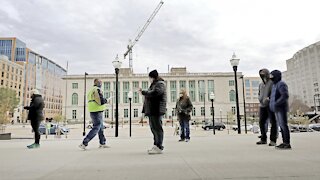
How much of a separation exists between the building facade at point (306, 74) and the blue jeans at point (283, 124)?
93638 millimetres

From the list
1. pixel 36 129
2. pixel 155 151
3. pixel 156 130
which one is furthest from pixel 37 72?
pixel 155 151

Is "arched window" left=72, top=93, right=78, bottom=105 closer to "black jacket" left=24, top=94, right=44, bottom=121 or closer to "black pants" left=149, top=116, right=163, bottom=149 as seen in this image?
"black jacket" left=24, top=94, right=44, bottom=121

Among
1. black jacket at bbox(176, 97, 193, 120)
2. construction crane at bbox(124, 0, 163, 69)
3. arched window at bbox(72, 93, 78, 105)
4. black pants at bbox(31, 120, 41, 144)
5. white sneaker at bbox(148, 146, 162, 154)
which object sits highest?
construction crane at bbox(124, 0, 163, 69)

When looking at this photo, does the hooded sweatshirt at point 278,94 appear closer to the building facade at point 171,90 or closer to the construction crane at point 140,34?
the building facade at point 171,90

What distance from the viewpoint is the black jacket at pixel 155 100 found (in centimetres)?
477

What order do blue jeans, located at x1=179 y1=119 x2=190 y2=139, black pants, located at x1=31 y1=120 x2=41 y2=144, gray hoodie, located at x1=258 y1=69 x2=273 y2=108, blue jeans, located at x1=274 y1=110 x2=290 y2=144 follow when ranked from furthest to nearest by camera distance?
blue jeans, located at x1=179 y1=119 x2=190 y2=139 < black pants, located at x1=31 y1=120 x2=41 y2=144 < gray hoodie, located at x1=258 y1=69 x2=273 y2=108 < blue jeans, located at x1=274 y1=110 x2=290 y2=144

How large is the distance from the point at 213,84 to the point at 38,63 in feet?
240

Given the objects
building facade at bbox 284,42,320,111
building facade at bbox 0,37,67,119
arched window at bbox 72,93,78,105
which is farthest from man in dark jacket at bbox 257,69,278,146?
building facade at bbox 0,37,67,119

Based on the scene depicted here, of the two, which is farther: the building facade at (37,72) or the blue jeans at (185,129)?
the building facade at (37,72)

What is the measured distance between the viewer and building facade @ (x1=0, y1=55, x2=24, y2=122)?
76469mm

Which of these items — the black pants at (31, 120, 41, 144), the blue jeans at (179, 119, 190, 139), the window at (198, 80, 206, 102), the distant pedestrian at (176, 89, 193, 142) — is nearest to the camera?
the black pants at (31, 120, 41, 144)

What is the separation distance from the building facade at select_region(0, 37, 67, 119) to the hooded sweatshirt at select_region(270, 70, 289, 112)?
3754 inches

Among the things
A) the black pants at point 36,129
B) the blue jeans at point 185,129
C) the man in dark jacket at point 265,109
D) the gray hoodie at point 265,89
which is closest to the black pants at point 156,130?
the man in dark jacket at point 265,109

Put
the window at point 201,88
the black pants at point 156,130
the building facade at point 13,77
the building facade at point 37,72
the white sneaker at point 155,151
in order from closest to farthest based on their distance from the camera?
1. the white sneaker at point 155,151
2. the black pants at point 156,130
3. the building facade at point 13,77
4. the window at point 201,88
5. the building facade at point 37,72
